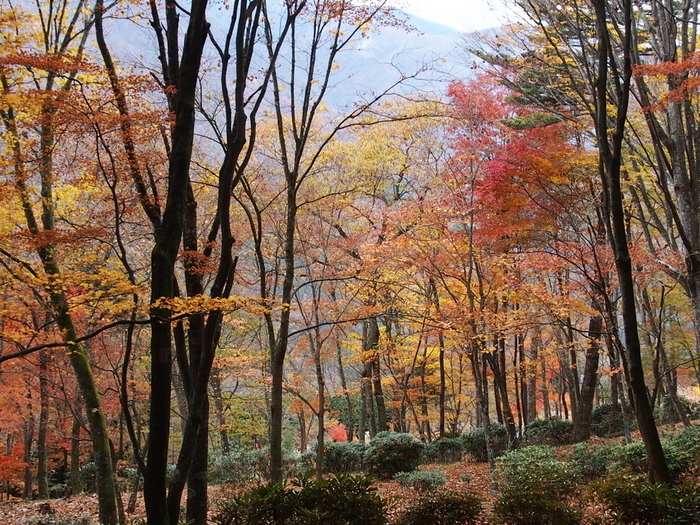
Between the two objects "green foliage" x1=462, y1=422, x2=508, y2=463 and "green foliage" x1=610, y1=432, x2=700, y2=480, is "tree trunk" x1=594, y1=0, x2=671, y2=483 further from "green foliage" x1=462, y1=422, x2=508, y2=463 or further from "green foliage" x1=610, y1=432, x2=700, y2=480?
"green foliage" x1=462, y1=422, x2=508, y2=463

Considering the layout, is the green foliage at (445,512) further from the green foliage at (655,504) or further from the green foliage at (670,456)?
the green foliage at (670,456)

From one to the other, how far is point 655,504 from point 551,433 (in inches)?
404

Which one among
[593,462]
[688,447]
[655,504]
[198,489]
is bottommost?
[593,462]

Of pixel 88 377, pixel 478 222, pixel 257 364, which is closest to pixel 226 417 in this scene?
pixel 257 364

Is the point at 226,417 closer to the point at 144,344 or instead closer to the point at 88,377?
the point at 144,344

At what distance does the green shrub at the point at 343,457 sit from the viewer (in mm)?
12586

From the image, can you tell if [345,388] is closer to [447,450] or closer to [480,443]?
[447,450]

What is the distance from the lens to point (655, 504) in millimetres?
3922

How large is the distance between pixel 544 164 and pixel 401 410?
29.7ft

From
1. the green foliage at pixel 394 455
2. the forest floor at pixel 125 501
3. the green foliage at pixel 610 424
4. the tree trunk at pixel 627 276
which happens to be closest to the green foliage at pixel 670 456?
the forest floor at pixel 125 501

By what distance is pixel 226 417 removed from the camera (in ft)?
59.2

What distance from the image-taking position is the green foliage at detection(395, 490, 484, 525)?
4961mm

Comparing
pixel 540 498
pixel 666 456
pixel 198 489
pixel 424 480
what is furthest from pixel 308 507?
pixel 666 456

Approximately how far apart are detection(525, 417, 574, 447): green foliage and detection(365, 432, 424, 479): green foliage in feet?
12.4
